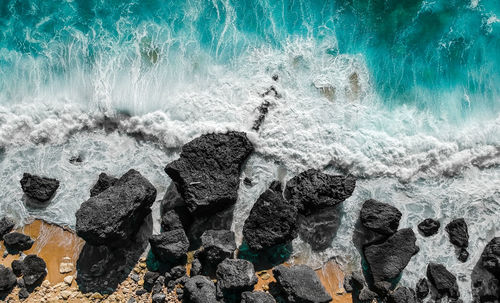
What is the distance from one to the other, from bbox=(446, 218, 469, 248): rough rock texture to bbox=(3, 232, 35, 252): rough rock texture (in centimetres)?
1033

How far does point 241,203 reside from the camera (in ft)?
34.2

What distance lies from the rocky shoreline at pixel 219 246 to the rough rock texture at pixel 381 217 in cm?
2

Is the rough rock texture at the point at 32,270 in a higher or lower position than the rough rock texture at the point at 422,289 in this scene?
lower

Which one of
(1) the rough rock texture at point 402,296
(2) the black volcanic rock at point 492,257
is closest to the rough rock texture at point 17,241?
(1) the rough rock texture at point 402,296

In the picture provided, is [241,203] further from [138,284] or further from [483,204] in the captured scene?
[483,204]

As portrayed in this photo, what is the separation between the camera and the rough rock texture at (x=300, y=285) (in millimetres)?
9297

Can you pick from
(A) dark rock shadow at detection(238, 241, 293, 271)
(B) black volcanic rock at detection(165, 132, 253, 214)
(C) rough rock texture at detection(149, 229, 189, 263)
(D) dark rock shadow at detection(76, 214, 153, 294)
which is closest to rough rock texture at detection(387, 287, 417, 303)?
(A) dark rock shadow at detection(238, 241, 293, 271)

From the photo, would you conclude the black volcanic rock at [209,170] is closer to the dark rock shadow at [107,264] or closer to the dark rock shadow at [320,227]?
the dark rock shadow at [107,264]

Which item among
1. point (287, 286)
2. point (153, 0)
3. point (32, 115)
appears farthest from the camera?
point (153, 0)

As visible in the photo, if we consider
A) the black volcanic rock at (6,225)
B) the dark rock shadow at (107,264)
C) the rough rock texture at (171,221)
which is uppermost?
the rough rock texture at (171,221)

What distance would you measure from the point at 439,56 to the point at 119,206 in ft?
30.8

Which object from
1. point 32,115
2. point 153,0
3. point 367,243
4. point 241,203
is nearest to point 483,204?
point 367,243

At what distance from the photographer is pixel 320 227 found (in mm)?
10312

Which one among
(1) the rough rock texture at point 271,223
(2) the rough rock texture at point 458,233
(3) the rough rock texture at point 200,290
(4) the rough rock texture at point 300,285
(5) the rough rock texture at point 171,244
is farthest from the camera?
(2) the rough rock texture at point 458,233
